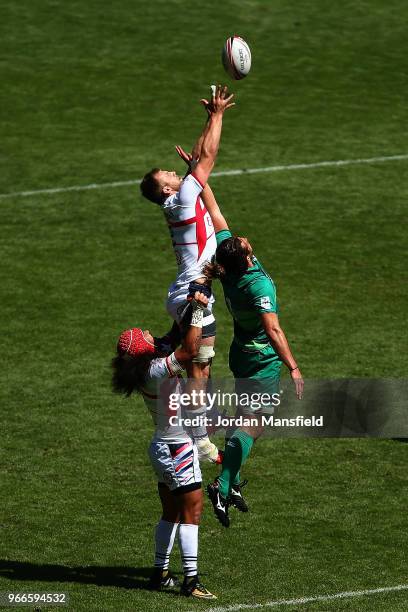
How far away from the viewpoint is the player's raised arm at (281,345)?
11773mm

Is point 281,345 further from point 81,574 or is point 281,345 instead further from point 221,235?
point 81,574

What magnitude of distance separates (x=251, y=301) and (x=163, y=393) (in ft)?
4.43

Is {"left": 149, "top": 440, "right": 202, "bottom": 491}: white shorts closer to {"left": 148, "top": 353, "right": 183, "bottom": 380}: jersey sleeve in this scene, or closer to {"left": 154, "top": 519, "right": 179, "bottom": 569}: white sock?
{"left": 154, "top": 519, "right": 179, "bottom": 569}: white sock

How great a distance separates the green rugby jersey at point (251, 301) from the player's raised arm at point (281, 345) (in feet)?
0.36

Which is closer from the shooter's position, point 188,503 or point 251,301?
point 188,503

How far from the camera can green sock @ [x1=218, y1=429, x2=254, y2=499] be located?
40.1ft

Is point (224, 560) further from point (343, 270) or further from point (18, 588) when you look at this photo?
point (343, 270)

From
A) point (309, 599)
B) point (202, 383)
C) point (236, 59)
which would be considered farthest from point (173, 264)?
point (309, 599)

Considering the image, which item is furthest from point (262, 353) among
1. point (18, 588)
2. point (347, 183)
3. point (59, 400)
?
point (347, 183)

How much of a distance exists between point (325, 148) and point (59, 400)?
11.4m

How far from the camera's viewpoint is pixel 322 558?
489 inches

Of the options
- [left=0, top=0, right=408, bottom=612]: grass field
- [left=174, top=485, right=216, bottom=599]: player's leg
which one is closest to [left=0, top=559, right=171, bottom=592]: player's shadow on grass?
[left=0, top=0, right=408, bottom=612]: grass field

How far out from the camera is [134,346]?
11523mm

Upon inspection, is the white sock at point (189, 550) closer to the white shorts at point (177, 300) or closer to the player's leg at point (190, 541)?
the player's leg at point (190, 541)
